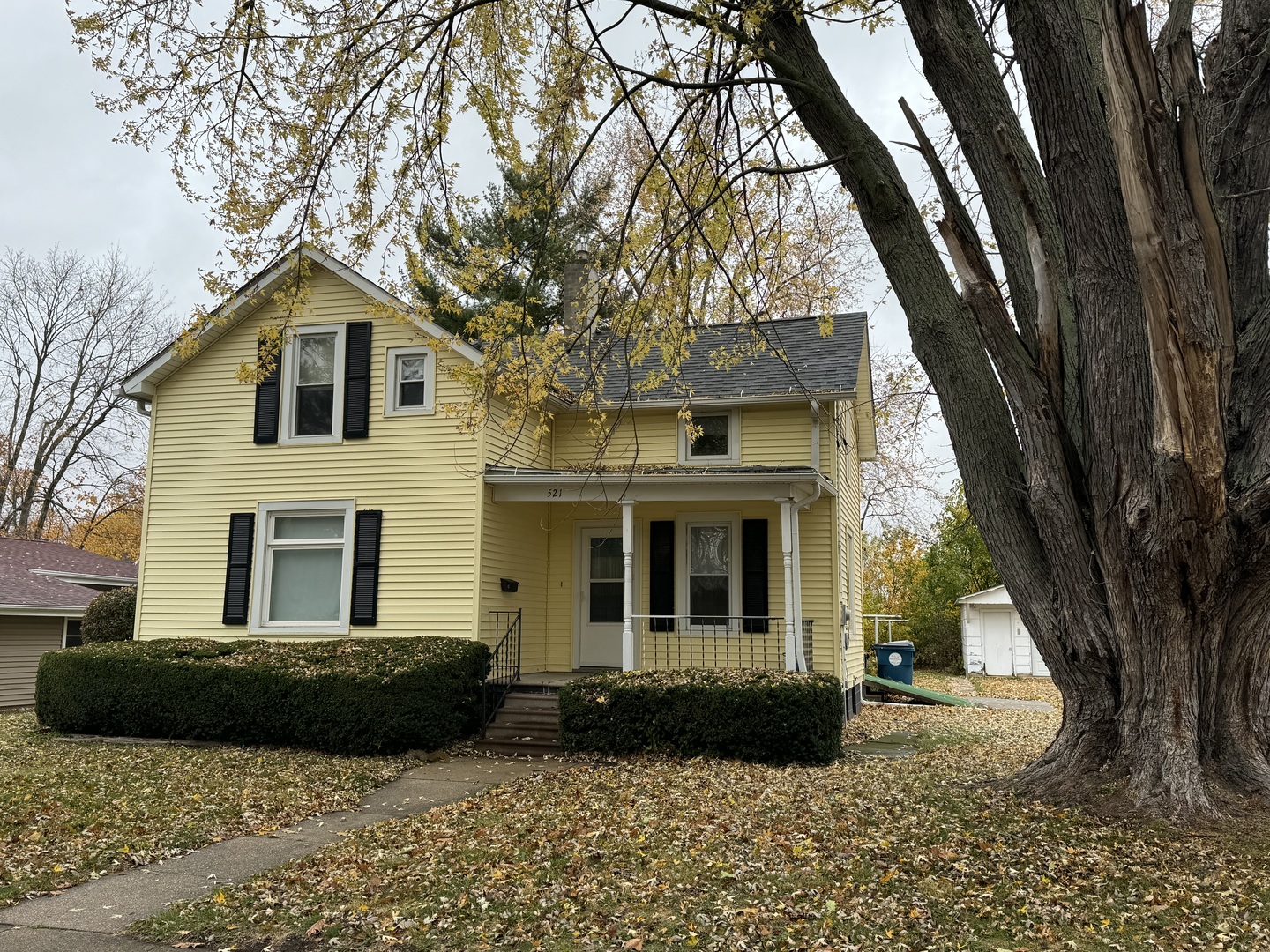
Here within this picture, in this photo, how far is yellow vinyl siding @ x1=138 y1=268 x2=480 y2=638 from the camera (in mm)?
11953

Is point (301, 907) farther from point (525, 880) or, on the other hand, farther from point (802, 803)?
point (802, 803)

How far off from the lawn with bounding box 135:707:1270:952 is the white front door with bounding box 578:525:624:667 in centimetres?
679

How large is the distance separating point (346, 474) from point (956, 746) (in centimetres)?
854

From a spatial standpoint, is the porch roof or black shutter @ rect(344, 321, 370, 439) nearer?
the porch roof

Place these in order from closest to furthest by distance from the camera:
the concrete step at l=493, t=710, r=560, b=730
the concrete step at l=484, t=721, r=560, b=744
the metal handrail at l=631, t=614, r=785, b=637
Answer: the concrete step at l=484, t=721, r=560, b=744 → the concrete step at l=493, t=710, r=560, b=730 → the metal handrail at l=631, t=614, r=785, b=637

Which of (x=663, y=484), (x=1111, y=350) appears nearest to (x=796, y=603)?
(x=663, y=484)

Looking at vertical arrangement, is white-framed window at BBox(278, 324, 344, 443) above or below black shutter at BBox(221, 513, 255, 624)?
above

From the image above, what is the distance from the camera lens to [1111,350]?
5.47 m

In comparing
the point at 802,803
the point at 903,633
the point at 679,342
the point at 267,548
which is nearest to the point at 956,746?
the point at 802,803

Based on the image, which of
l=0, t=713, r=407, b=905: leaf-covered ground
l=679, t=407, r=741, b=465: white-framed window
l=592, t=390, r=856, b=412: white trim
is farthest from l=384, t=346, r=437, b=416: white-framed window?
l=0, t=713, r=407, b=905: leaf-covered ground

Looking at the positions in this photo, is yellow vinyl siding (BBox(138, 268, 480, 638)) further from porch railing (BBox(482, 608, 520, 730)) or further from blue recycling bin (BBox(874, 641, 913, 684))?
blue recycling bin (BBox(874, 641, 913, 684))

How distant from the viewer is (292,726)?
10.4m

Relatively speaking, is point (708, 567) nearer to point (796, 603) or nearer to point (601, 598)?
point (601, 598)

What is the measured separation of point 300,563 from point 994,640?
20.1 m
